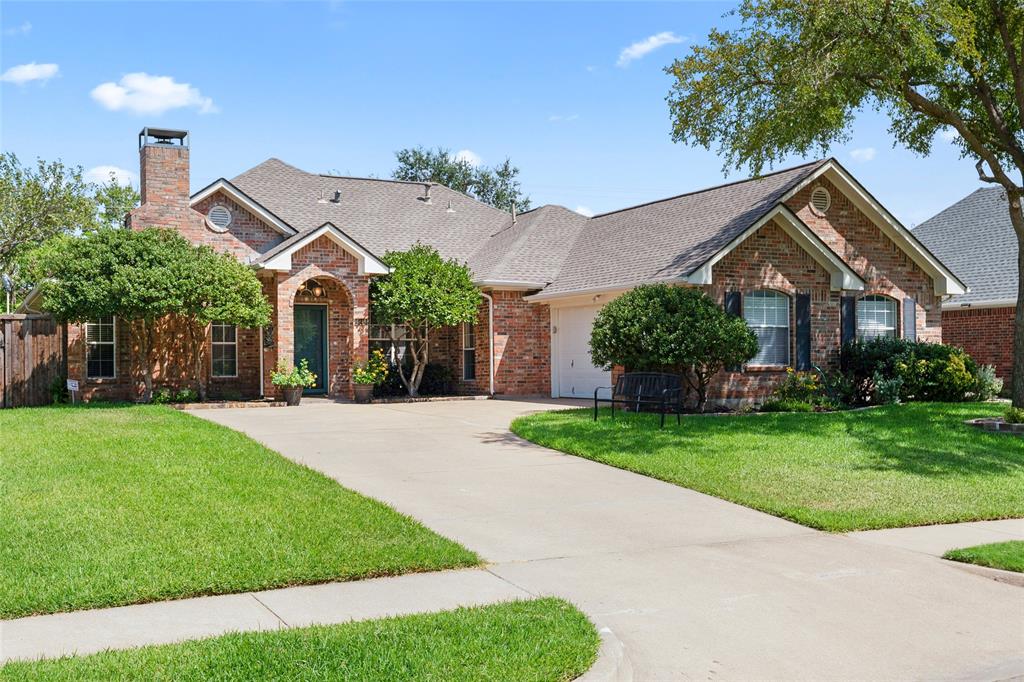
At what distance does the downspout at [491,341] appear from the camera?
23000mm

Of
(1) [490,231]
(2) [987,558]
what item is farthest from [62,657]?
(1) [490,231]

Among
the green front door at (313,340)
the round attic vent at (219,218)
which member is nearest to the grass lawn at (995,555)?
the green front door at (313,340)

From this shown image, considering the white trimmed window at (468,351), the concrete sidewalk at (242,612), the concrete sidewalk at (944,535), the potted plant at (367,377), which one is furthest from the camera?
the white trimmed window at (468,351)

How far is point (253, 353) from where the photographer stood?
72.9ft

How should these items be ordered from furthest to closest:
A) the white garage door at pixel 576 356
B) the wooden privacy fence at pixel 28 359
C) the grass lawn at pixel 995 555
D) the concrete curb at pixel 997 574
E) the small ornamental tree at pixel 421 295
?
the white garage door at pixel 576 356 < the small ornamental tree at pixel 421 295 < the wooden privacy fence at pixel 28 359 < the grass lawn at pixel 995 555 < the concrete curb at pixel 997 574

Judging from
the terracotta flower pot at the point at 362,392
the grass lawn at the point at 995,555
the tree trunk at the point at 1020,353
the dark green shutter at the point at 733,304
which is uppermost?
the dark green shutter at the point at 733,304

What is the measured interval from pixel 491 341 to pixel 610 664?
1818 cm

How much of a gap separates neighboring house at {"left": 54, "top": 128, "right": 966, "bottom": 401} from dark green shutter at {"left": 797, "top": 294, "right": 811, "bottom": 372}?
3 centimetres

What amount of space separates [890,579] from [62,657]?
597 cm

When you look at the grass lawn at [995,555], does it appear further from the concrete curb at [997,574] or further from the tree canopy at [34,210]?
the tree canopy at [34,210]

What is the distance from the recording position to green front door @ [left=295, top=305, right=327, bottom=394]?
2266cm

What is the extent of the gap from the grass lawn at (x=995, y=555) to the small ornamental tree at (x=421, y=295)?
14531mm

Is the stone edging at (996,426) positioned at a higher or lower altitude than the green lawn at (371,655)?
higher

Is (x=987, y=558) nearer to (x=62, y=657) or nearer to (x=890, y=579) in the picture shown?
(x=890, y=579)
